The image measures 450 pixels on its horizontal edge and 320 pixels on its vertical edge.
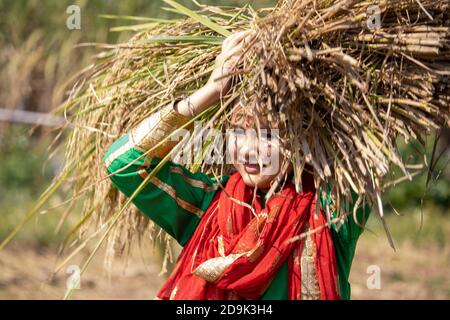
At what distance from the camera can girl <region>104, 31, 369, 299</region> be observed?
219 centimetres

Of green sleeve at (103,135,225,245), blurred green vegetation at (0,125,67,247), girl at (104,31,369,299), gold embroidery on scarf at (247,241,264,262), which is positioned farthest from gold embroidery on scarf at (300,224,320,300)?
blurred green vegetation at (0,125,67,247)

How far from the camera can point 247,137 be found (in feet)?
7.29

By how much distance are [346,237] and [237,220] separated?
28 cm

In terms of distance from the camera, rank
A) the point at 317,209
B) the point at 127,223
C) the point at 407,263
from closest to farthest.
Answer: the point at 317,209 < the point at 127,223 < the point at 407,263

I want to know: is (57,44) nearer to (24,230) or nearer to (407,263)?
(24,230)

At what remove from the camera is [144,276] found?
582 cm

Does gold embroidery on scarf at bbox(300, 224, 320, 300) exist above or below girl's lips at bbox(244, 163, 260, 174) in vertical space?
below

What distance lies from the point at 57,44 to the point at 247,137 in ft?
18.6

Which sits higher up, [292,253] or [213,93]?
[213,93]

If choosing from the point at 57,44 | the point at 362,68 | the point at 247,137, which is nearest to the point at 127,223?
the point at 247,137

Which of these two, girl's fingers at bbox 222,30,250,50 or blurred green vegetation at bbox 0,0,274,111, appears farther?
blurred green vegetation at bbox 0,0,274,111
